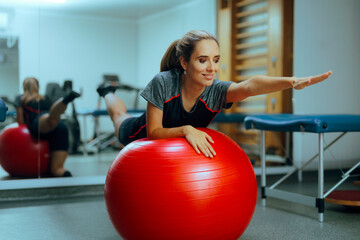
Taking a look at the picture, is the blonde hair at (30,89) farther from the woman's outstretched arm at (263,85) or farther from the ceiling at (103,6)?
the woman's outstretched arm at (263,85)

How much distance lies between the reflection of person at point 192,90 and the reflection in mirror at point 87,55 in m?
1.21

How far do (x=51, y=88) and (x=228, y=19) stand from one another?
1769mm

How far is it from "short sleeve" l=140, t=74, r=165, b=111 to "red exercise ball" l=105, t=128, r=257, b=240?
0.21 metres

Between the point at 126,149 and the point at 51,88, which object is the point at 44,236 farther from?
the point at 51,88

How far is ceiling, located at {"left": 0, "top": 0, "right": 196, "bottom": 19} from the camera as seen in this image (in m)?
2.92

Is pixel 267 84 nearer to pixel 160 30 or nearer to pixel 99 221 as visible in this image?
pixel 99 221

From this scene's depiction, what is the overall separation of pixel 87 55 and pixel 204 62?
159 cm

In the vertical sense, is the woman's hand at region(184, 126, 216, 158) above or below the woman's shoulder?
below

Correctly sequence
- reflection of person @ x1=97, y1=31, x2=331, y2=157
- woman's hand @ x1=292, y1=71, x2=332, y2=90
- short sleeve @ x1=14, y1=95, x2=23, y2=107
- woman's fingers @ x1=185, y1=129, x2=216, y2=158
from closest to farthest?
woman's hand @ x1=292, y1=71, x2=332, y2=90, woman's fingers @ x1=185, y1=129, x2=216, y2=158, reflection of person @ x1=97, y1=31, x2=331, y2=157, short sleeve @ x1=14, y1=95, x2=23, y2=107

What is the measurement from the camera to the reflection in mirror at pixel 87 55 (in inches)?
115

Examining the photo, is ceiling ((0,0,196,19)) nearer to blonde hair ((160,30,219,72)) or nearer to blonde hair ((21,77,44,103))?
blonde hair ((21,77,44,103))

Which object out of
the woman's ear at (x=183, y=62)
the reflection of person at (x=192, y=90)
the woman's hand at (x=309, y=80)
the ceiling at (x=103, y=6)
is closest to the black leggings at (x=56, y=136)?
the ceiling at (x=103, y=6)

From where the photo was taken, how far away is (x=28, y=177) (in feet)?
9.68

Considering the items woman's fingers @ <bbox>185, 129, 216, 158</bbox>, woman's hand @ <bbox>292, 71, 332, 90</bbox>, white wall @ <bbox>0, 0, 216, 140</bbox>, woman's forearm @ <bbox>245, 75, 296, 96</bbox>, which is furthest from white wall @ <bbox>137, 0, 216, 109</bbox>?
woman's hand @ <bbox>292, 71, 332, 90</bbox>
